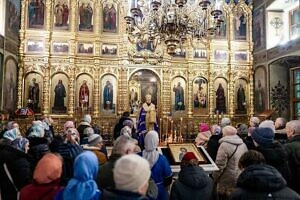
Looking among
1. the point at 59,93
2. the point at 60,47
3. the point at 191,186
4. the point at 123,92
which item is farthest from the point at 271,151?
the point at 60,47

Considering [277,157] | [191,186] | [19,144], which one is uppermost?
[19,144]

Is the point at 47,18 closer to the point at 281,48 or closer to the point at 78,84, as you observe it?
the point at 78,84

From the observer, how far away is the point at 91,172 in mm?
2342

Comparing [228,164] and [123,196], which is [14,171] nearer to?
[123,196]

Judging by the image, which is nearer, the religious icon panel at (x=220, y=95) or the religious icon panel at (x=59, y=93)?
the religious icon panel at (x=59, y=93)

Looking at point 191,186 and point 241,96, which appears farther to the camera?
point 241,96

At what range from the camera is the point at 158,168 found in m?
3.67

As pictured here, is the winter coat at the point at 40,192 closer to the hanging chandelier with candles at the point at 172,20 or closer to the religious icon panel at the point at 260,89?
the hanging chandelier with candles at the point at 172,20

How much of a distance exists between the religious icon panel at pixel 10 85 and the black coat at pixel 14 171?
1004 cm

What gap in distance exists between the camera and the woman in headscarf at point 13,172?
10.6 feet

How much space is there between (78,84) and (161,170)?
11.5m

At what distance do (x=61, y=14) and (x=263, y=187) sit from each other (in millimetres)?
14142

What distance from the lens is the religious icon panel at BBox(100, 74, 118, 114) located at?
47.9 feet

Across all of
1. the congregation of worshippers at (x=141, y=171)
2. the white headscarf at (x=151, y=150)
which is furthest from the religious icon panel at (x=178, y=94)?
the white headscarf at (x=151, y=150)
